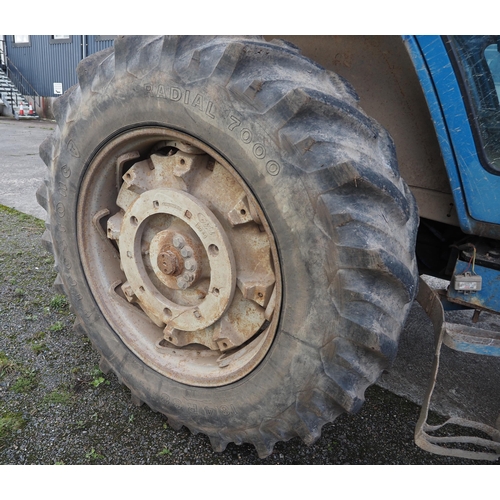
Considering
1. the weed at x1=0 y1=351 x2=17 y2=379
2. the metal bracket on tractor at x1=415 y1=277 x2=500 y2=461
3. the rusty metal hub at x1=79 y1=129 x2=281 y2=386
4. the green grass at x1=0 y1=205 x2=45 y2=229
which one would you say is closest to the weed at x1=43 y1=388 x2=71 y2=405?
the weed at x1=0 y1=351 x2=17 y2=379

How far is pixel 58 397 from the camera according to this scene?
2.10 metres

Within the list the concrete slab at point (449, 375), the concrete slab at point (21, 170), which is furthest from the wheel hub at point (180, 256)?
the concrete slab at point (21, 170)

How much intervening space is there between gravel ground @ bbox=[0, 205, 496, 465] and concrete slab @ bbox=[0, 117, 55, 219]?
8.54 ft

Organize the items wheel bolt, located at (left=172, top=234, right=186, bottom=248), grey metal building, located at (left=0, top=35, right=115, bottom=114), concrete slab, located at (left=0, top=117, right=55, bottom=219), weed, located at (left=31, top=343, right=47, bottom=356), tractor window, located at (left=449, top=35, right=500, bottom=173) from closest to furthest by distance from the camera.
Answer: tractor window, located at (left=449, top=35, right=500, bottom=173), wheel bolt, located at (left=172, top=234, right=186, bottom=248), weed, located at (left=31, top=343, right=47, bottom=356), concrete slab, located at (left=0, top=117, right=55, bottom=219), grey metal building, located at (left=0, top=35, right=115, bottom=114)

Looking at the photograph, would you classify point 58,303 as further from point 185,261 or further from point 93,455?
point 185,261

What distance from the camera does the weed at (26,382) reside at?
2139mm

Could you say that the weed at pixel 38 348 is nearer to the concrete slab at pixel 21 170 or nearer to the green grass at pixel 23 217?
the green grass at pixel 23 217

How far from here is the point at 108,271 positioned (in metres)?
2.00

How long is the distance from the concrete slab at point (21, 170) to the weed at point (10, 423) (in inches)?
117

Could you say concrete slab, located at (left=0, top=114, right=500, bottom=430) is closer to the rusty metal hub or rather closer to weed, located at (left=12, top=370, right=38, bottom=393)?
the rusty metal hub

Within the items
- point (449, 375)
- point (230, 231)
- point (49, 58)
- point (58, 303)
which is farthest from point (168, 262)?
point (49, 58)

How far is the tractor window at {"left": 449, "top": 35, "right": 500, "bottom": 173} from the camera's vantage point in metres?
1.44

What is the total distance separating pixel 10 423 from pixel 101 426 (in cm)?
38

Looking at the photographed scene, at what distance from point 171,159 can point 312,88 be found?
62 centimetres
